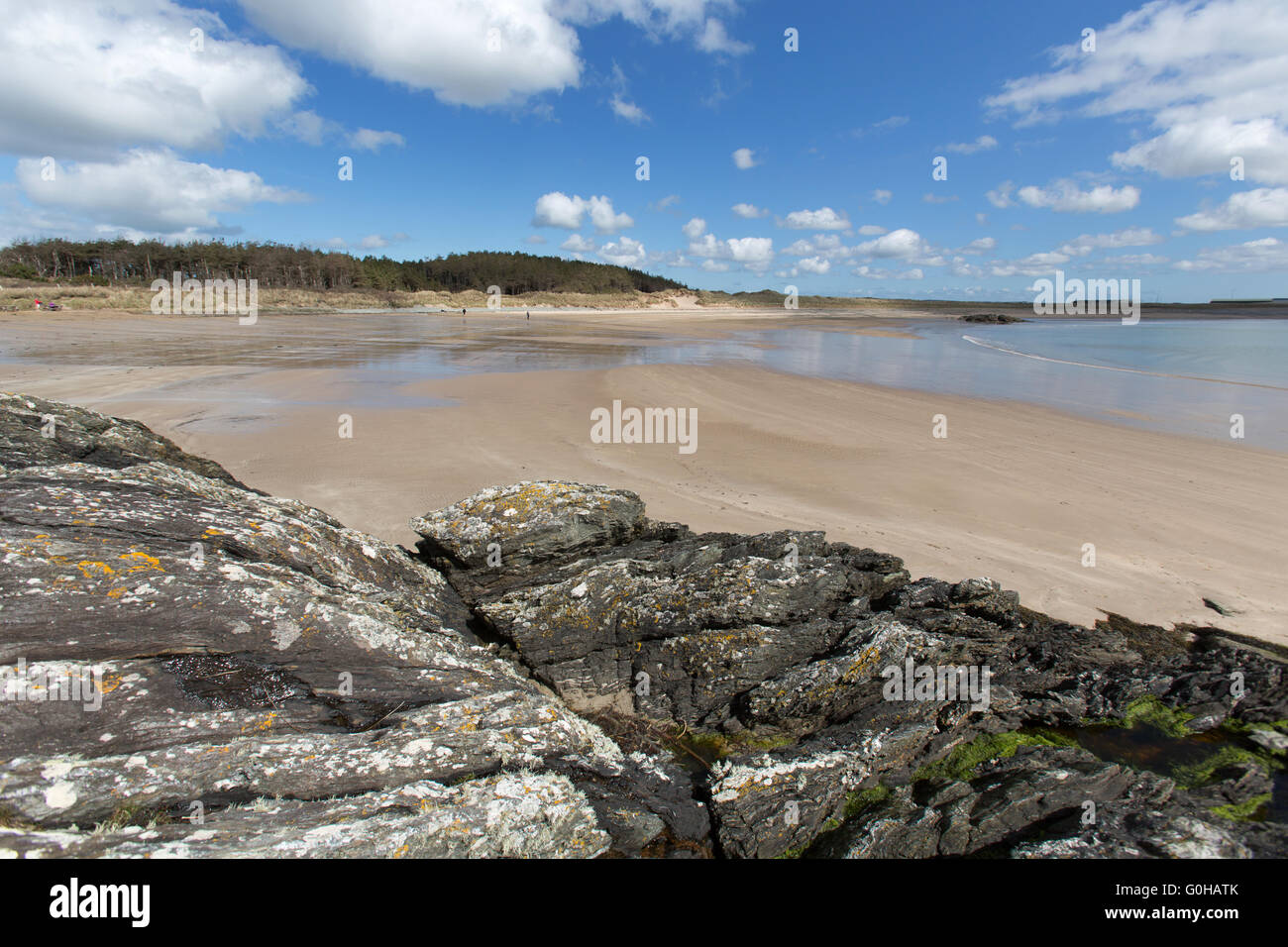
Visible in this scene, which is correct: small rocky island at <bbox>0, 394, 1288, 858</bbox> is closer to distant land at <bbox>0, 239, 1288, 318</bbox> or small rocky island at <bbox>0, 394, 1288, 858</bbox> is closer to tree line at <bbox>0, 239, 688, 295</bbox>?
distant land at <bbox>0, 239, 1288, 318</bbox>

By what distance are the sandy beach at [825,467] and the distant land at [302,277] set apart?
5393cm

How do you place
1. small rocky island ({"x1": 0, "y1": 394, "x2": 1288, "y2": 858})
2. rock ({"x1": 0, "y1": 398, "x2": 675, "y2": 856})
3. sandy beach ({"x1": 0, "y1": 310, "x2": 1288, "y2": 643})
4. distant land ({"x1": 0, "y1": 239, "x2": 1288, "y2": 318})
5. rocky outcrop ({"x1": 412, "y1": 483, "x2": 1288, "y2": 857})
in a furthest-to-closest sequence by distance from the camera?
distant land ({"x1": 0, "y1": 239, "x2": 1288, "y2": 318}) < sandy beach ({"x1": 0, "y1": 310, "x2": 1288, "y2": 643}) < rocky outcrop ({"x1": 412, "y1": 483, "x2": 1288, "y2": 857}) < small rocky island ({"x1": 0, "y1": 394, "x2": 1288, "y2": 858}) < rock ({"x1": 0, "y1": 398, "x2": 675, "y2": 856})

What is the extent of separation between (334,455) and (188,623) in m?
9.86

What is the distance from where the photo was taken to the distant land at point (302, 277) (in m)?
75.1

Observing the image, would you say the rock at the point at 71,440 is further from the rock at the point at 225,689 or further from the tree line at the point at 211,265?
the tree line at the point at 211,265

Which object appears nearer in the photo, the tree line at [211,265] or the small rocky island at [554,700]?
the small rocky island at [554,700]

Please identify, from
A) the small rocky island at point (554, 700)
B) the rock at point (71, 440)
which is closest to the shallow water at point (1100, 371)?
the small rocky island at point (554, 700)

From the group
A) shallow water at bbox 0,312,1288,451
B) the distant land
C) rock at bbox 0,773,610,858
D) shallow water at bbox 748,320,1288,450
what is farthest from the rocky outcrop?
the distant land

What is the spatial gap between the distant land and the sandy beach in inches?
2123

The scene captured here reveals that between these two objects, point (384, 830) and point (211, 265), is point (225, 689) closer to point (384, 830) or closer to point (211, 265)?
point (384, 830)

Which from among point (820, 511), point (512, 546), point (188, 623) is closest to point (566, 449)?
point (820, 511)

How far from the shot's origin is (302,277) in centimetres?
9712

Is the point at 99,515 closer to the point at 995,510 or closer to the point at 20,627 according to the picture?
the point at 20,627

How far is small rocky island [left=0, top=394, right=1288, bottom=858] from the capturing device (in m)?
3.15
